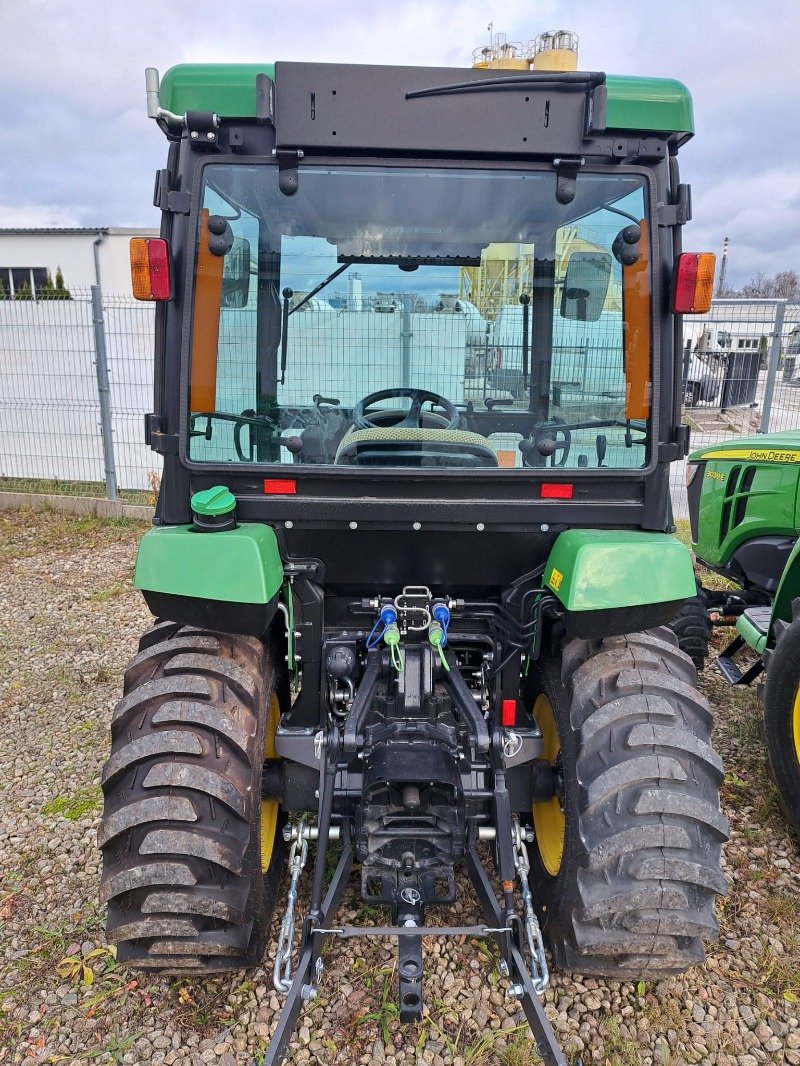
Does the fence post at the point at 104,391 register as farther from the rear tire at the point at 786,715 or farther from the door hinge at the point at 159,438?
the rear tire at the point at 786,715

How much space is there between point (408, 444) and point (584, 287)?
28.1 inches

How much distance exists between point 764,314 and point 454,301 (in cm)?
743

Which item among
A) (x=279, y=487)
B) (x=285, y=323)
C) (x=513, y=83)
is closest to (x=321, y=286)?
(x=285, y=323)

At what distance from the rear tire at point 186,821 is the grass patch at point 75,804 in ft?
4.75

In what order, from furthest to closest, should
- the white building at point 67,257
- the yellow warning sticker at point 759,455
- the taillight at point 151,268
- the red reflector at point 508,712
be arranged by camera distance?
1. the white building at point 67,257
2. the yellow warning sticker at point 759,455
3. the red reflector at point 508,712
4. the taillight at point 151,268

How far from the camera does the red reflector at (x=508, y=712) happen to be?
7.92 feet

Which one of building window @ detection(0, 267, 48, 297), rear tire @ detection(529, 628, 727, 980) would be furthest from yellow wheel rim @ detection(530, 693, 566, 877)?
building window @ detection(0, 267, 48, 297)

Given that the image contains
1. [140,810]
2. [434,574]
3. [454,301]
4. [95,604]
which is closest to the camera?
[140,810]

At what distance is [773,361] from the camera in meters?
8.17

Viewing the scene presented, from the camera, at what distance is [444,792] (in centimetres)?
209

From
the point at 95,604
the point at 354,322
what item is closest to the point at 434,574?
the point at 354,322

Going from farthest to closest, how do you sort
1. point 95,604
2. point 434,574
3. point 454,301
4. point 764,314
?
point 764,314, point 95,604, point 434,574, point 454,301

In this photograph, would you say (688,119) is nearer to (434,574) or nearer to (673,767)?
(434,574)

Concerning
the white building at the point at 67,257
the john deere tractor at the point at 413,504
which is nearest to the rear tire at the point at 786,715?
the john deere tractor at the point at 413,504
